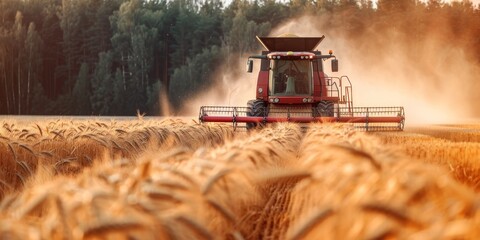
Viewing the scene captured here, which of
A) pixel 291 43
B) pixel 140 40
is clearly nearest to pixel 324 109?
pixel 291 43

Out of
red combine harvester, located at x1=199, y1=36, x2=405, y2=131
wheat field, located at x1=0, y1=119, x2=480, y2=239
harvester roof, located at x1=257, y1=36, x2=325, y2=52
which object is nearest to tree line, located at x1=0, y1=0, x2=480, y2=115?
harvester roof, located at x1=257, y1=36, x2=325, y2=52

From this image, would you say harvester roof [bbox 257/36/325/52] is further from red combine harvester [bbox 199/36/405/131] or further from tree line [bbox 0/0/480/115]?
tree line [bbox 0/0/480/115]

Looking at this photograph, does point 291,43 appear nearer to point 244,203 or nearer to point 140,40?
point 244,203

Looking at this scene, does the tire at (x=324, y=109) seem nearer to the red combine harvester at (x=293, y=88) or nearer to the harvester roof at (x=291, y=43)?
the red combine harvester at (x=293, y=88)

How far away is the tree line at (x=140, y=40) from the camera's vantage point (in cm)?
5969

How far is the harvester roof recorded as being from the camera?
781 inches

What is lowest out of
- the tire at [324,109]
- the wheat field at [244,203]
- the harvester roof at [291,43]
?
the tire at [324,109]

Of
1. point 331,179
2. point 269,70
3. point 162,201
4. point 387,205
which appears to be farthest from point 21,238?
point 269,70

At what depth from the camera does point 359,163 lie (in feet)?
10.5

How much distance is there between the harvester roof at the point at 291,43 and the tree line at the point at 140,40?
38801 millimetres

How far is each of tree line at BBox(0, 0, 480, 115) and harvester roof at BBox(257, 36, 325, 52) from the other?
38.8 m

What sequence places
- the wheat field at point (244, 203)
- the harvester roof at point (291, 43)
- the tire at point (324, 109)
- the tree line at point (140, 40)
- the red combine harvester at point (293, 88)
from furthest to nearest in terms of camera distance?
1. the tree line at point (140, 40)
2. the harvester roof at point (291, 43)
3. the red combine harvester at point (293, 88)
4. the tire at point (324, 109)
5. the wheat field at point (244, 203)

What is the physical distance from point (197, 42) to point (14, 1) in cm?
1891

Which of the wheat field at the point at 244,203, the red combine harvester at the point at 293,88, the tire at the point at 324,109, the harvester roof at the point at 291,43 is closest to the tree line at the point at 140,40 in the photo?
the harvester roof at the point at 291,43
